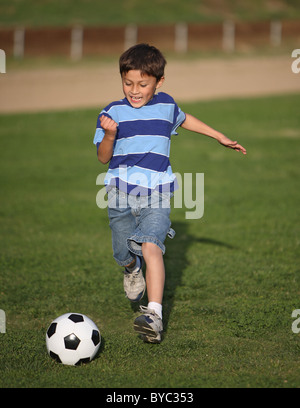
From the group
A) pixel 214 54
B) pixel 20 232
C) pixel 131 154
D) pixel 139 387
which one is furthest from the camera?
pixel 214 54

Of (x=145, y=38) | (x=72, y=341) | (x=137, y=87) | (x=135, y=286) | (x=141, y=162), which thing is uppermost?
(x=145, y=38)

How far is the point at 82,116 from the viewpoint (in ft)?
55.8

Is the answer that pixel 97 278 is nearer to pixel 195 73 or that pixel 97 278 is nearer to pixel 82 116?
pixel 82 116

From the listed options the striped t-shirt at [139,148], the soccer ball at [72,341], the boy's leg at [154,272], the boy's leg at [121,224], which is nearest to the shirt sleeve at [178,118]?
the striped t-shirt at [139,148]

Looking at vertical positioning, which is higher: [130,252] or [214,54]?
[214,54]

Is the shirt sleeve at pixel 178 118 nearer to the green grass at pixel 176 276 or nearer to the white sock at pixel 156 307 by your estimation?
the white sock at pixel 156 307

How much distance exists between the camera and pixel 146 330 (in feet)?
14.2

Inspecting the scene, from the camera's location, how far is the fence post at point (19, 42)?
102 feet

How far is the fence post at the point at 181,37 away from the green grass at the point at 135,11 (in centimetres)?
323

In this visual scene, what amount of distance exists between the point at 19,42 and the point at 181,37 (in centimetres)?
848

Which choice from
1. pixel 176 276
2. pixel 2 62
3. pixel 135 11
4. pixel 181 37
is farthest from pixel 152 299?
pixel 135 11

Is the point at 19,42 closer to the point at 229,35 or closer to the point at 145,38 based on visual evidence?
the point at 145,38

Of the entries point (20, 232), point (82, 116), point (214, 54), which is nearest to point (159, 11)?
point (214, 54)

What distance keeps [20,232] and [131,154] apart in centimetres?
346
